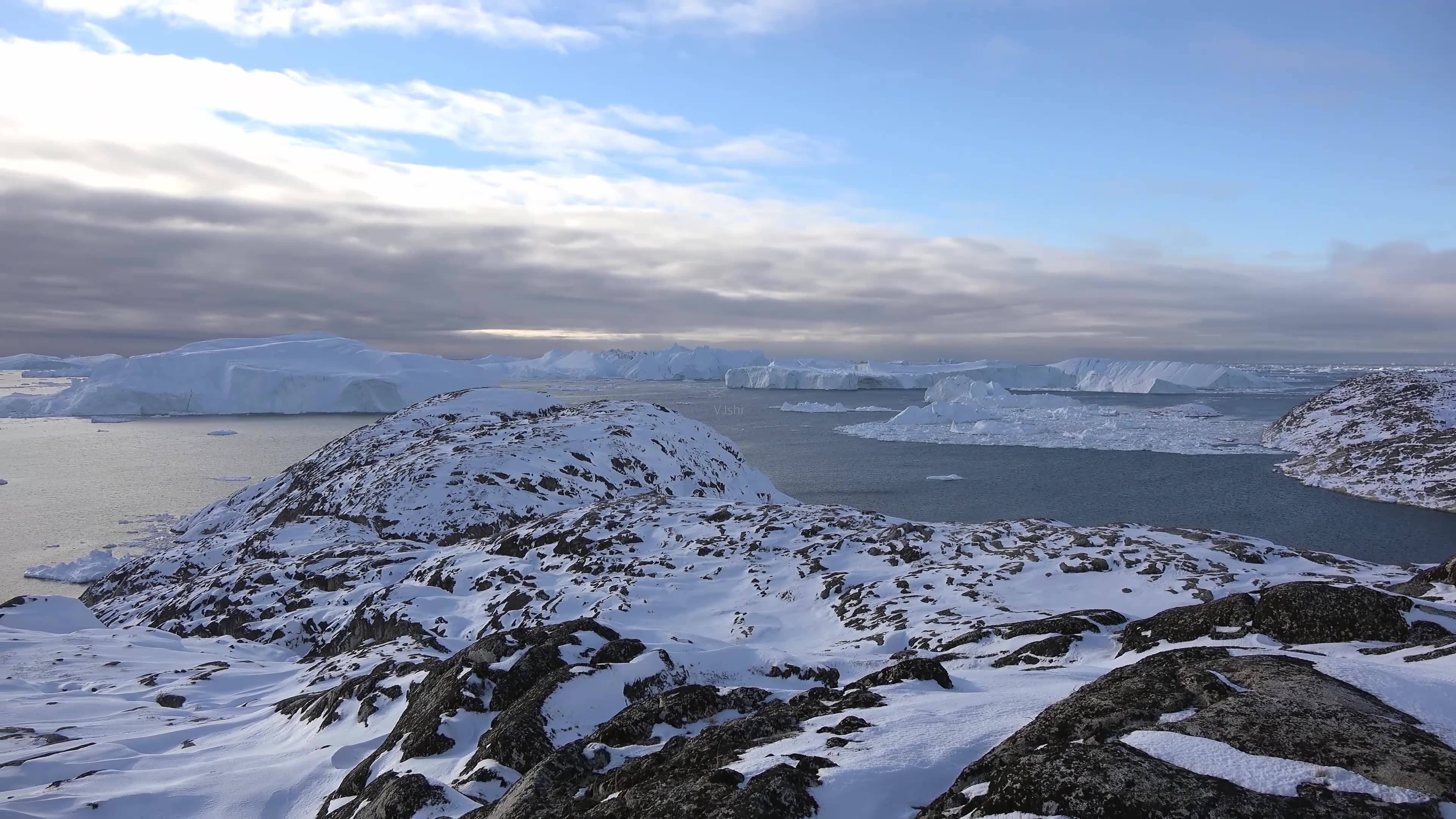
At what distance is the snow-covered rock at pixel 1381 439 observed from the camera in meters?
54.8

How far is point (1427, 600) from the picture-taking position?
8914mm

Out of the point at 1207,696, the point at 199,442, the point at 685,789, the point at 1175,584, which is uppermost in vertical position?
the point at 1207,696

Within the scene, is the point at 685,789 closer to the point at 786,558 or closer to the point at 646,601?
the point at 646,601

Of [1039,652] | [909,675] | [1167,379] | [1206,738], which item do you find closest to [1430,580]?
[1039,652]

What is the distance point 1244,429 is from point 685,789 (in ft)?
357

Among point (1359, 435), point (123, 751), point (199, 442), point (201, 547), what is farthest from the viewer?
point (199, 442)

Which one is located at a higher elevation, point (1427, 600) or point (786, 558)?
point (1427, 600)

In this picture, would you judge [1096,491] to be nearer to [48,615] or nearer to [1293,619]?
[1293,619]

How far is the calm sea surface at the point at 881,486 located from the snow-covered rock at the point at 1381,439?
2.76m

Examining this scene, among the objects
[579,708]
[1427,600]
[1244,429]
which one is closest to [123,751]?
[579,708]

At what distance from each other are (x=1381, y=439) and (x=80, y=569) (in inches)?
3823

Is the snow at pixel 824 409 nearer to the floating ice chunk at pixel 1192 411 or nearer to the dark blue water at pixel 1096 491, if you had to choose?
the dark blue water at pixel 1096 491

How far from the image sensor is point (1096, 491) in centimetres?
5588

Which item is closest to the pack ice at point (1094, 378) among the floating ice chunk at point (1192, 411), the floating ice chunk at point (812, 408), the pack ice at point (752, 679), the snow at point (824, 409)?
the snow at point (824, 409)
